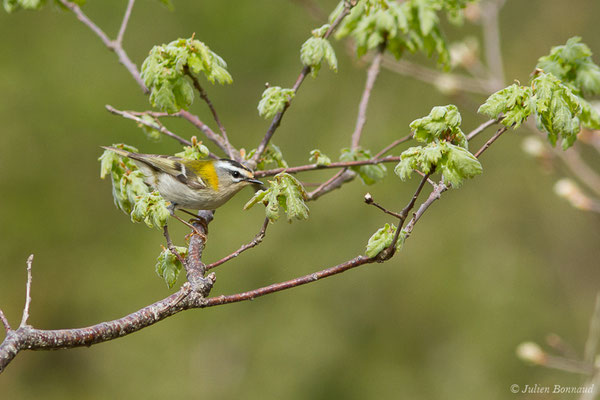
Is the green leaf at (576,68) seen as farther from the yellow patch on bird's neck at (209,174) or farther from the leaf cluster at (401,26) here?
the yellow patch on bird's neck at (209,174)

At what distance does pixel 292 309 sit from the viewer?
666cm

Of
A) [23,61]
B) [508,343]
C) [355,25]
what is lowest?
[508,343]

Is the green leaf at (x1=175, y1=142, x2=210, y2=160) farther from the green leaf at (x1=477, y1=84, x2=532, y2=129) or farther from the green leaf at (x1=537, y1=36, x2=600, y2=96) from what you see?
the green leaf at (x1=537, y1=36, x2=600, y2=96)

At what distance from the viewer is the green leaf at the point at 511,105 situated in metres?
2.08

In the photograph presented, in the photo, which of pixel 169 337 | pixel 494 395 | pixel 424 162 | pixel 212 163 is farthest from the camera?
pixel 169 337

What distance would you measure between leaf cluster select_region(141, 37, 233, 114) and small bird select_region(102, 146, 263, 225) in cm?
82

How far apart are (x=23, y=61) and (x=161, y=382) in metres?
4.71

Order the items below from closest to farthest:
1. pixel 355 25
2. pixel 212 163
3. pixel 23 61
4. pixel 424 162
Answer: pixel 424 162
pixel 355 25
pixel 212 163
pixel 23 61

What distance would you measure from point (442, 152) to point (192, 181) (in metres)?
1.94

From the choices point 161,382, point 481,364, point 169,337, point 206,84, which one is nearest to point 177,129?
point 206,84

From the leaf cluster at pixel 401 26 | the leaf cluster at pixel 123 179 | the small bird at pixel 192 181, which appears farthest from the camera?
the small bird at pixel 192 181

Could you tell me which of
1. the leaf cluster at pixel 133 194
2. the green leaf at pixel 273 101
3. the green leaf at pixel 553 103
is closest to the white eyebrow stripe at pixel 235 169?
the green leaf at pixel 273 101

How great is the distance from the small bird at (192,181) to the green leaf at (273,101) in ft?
2.29

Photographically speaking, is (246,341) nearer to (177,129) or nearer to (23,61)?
(177,129)
